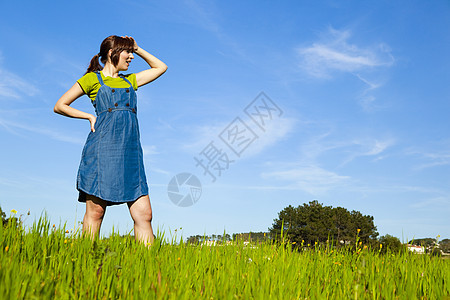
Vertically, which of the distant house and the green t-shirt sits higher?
the green t-shirt

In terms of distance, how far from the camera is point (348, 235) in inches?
1694

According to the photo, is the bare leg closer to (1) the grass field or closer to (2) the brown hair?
(1) the grass field

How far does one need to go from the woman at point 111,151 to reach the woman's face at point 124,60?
0.01 m

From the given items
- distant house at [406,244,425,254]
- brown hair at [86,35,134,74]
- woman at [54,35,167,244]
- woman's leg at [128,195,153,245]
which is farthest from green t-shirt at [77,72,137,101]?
distant house at [406,244,425,254]

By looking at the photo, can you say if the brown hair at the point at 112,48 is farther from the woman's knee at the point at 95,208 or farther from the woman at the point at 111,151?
the woman's knee at the point at 95,208

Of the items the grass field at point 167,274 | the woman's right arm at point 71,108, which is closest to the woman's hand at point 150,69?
the woman's right arm at point 71,108

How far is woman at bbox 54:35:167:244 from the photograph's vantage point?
4.25m

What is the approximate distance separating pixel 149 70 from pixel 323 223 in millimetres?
41552

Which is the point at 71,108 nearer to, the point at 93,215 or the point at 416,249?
the point at 93,215

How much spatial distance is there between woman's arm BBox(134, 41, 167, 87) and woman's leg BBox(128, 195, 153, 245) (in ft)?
4.92

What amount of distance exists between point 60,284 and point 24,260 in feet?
2.57

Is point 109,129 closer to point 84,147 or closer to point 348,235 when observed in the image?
point 84,147

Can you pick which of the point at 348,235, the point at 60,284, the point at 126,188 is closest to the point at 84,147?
the point at 126,188

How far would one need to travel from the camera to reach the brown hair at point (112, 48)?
466cm
